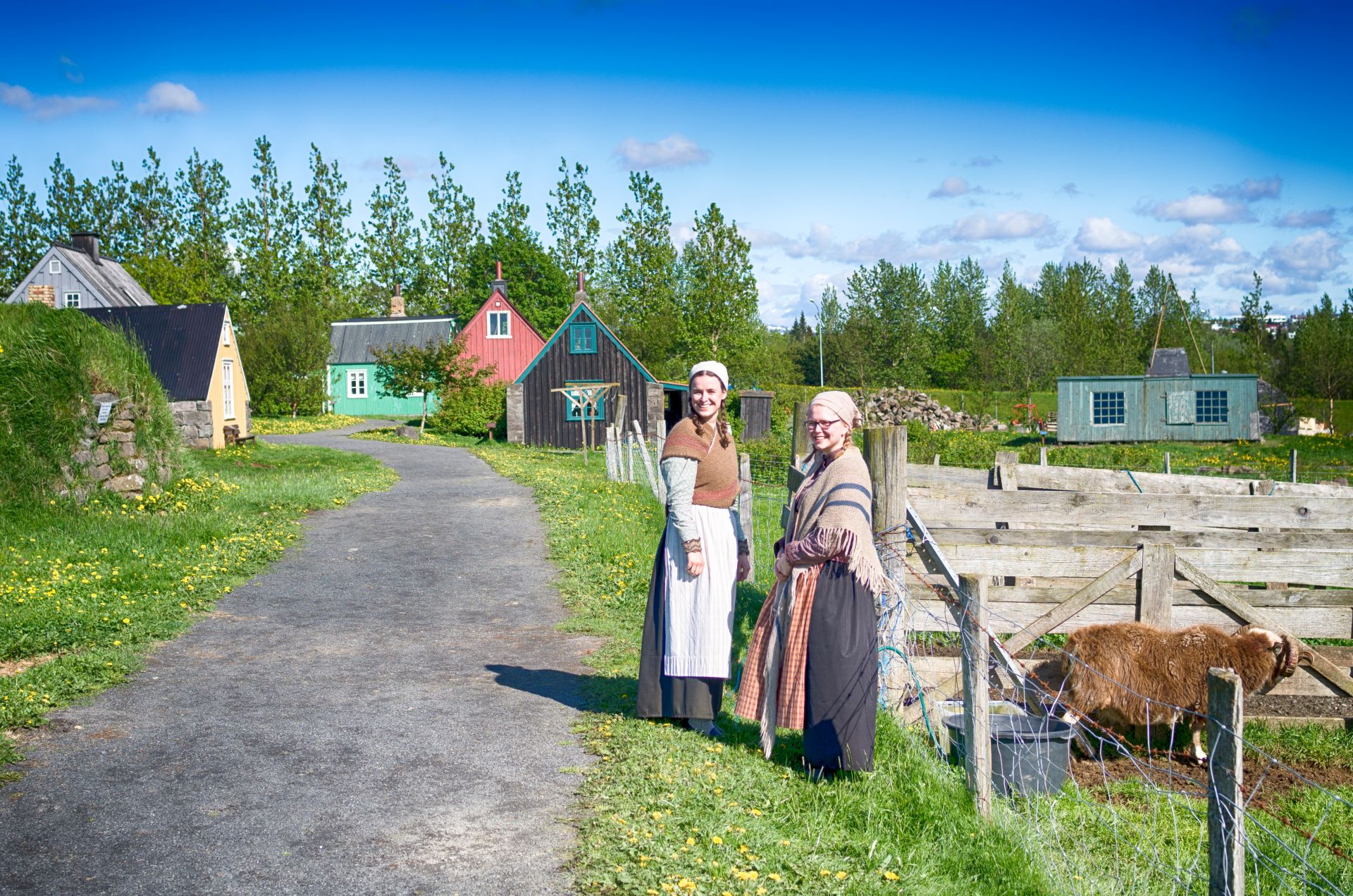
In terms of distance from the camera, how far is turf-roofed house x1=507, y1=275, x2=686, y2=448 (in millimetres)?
35250

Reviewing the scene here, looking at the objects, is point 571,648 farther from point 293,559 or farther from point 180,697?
point 293,559

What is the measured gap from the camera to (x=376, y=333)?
2239 inches

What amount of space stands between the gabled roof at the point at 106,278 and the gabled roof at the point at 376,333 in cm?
1132

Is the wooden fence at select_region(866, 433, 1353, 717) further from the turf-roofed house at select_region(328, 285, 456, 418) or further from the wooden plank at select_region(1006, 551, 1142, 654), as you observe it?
the turf-roofed house at select_region(328, 285, 456, 418)

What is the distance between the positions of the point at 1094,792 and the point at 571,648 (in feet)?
12.3

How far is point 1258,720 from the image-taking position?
648 centimetres

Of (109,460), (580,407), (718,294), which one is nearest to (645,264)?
(718,294)

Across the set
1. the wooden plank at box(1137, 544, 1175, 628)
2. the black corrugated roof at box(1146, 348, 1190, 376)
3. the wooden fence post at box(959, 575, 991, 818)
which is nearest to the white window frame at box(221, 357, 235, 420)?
the wooden plank at box(1137, 544, 1175, 628)

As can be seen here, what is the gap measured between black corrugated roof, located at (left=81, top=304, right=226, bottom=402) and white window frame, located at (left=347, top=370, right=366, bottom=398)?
972 inches

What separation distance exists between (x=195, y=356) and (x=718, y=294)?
1020 inches

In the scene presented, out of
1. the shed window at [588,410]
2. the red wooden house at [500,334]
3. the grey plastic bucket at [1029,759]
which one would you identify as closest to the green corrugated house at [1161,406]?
the shed window at [588,410]

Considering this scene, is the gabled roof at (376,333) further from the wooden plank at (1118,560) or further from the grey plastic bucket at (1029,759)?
the grey plastic bucket at (1029,759)

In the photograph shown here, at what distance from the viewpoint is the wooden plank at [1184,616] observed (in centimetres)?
648

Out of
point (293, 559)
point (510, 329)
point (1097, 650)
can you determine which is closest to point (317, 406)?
point (510, 329)
